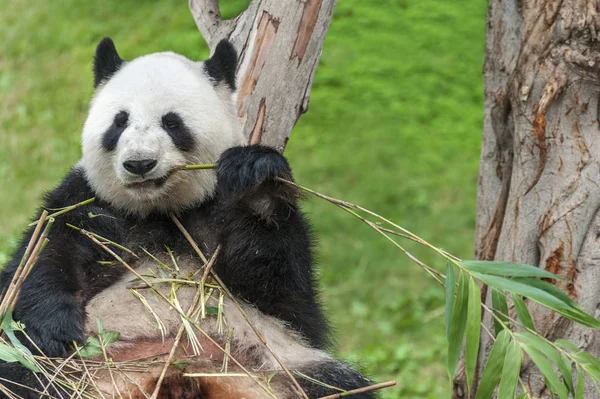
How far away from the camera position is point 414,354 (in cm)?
635

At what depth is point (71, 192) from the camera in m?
3.55

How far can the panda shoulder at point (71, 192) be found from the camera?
11.5 ft

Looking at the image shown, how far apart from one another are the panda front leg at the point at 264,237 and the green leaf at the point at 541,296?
88cm

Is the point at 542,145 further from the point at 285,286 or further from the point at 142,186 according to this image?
the point at 142,186

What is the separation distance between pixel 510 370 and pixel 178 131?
1.63m

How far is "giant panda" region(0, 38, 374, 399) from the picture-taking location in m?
3.13

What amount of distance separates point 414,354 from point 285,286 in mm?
3210

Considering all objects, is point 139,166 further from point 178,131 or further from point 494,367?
point 494,367

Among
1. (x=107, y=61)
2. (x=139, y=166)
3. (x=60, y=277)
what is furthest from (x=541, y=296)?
(x=107, y=61)

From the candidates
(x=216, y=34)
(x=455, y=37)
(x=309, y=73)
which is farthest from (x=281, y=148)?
(x=455, y=37)

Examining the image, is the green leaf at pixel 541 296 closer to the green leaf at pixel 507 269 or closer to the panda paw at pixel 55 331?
the green leaf at pixel 507 269

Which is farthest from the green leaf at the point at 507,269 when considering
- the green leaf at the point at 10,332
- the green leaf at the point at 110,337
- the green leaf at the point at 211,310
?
the green leaf at the point at 10,332

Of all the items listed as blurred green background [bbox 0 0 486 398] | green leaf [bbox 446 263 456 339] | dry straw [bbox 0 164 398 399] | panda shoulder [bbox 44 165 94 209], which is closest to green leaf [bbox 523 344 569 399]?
green leaf [bbox 446 263 456 339]

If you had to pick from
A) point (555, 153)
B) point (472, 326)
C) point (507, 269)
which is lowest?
point (472, 326)
